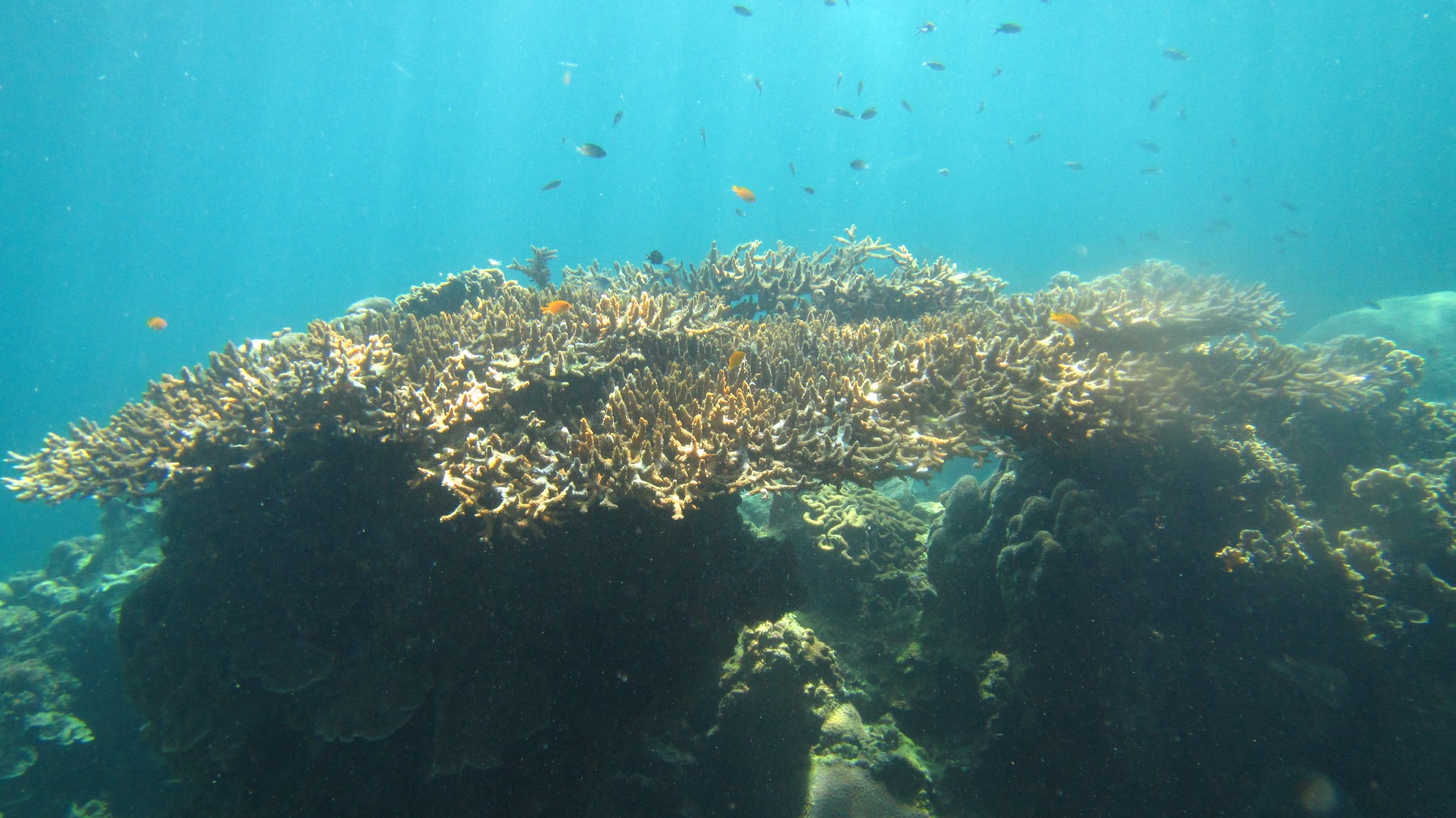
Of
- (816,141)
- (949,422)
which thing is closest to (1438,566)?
(949,422)

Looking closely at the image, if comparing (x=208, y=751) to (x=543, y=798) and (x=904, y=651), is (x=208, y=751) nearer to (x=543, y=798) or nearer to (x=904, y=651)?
(x=543, y=798)

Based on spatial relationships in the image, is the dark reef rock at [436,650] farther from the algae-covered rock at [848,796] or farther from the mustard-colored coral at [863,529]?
the mustard-colored coral at [863,529]

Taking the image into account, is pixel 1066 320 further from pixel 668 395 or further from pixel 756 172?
pixel 756 172

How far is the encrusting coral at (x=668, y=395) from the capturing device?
382 centimetres

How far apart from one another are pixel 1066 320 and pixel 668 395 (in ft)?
15.2

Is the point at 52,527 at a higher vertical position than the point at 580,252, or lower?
lower

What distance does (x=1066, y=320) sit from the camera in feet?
19.5

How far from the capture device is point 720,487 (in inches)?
147

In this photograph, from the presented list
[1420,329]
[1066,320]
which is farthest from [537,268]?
[1420,329]

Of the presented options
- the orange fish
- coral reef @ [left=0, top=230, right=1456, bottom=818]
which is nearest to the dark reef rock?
coral reef @ [left=0, top=230, right=1456, bottom=818]

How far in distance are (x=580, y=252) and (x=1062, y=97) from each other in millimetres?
103126

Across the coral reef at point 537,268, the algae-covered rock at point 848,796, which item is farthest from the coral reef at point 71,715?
the algae-covered rock at point 848,796

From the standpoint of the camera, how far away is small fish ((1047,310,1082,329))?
5.91 m

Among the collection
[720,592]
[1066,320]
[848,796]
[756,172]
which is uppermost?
[756,172]
